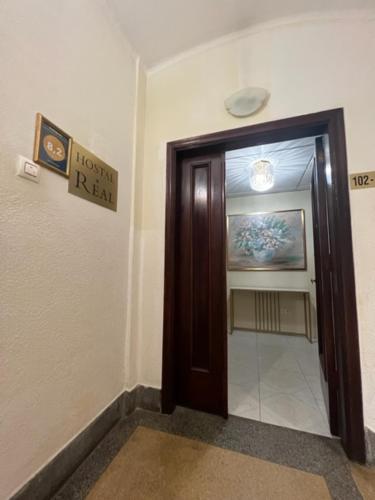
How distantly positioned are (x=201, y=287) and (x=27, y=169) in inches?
51.6

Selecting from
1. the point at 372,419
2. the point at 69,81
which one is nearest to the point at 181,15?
the point at 69,81

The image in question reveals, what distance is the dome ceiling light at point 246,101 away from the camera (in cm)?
149

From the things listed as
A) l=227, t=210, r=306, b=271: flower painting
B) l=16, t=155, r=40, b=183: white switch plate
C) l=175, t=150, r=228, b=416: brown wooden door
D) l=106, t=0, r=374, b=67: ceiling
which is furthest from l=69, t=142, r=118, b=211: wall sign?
l=227, t=210, r=306, b=271: flower painting

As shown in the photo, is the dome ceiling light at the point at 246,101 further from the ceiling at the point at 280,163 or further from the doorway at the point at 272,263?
the doorway at the point at 272,263

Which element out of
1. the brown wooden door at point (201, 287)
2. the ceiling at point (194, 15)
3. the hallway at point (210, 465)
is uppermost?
the ceiling at point (194, 15)

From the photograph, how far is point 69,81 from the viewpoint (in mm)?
1152

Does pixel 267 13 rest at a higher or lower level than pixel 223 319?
higher

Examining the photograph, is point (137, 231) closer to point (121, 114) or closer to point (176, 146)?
point (176, 146)

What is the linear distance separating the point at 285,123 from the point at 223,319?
1.49 meters

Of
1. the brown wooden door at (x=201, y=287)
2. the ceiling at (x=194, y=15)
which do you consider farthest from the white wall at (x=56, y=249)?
the brown wooden door at (x=201, y=287)

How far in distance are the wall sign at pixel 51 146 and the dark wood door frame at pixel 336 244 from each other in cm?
76

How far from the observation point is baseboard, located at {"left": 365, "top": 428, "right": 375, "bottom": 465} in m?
1.16

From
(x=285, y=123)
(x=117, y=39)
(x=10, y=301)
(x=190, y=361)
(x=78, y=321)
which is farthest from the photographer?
(x=190, y=361)

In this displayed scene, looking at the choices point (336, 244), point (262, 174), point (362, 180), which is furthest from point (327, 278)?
point (262, 174)
